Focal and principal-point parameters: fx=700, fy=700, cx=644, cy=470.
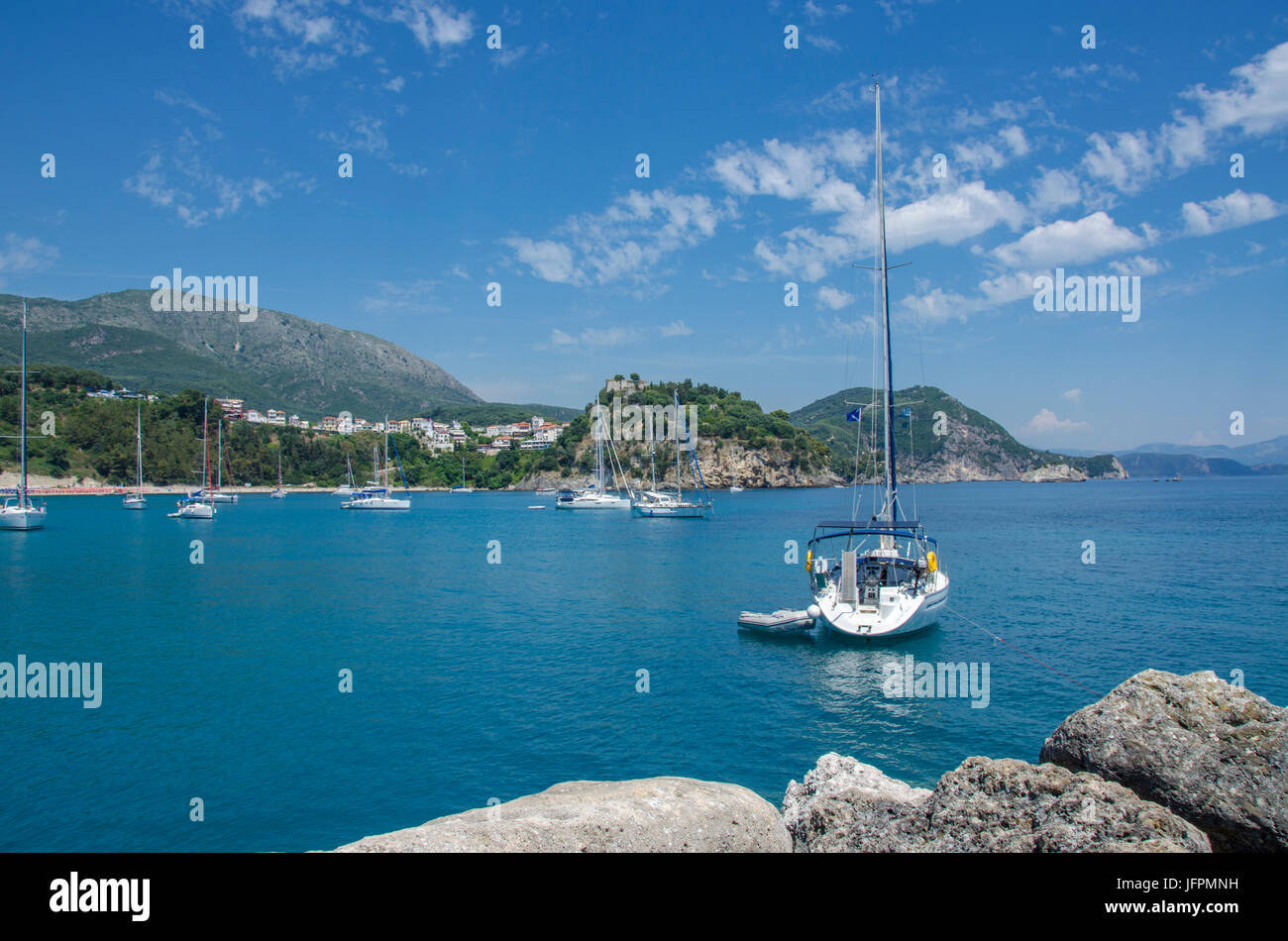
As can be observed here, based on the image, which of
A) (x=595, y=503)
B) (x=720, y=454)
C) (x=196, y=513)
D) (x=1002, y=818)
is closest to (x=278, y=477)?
(x=196, y=513)

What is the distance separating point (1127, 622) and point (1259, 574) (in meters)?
18.4

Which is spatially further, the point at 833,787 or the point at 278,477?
the point at 278,477

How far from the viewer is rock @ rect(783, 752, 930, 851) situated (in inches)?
321

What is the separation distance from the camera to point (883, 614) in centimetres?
2562

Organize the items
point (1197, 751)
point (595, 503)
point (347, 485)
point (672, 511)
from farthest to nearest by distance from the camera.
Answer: point (347, 485) → point (595, 503) → point (672, 511) → point (1197, 751)

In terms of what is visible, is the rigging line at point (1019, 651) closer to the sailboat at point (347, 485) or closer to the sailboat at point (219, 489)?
the sailboat at point (219, 489)

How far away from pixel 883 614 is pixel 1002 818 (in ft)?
66.2

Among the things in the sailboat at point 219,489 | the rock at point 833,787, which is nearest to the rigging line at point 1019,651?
the rock at point 833,787

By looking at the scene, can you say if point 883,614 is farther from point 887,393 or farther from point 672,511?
point 672,511

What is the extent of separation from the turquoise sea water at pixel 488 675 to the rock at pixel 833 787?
4446 mm
